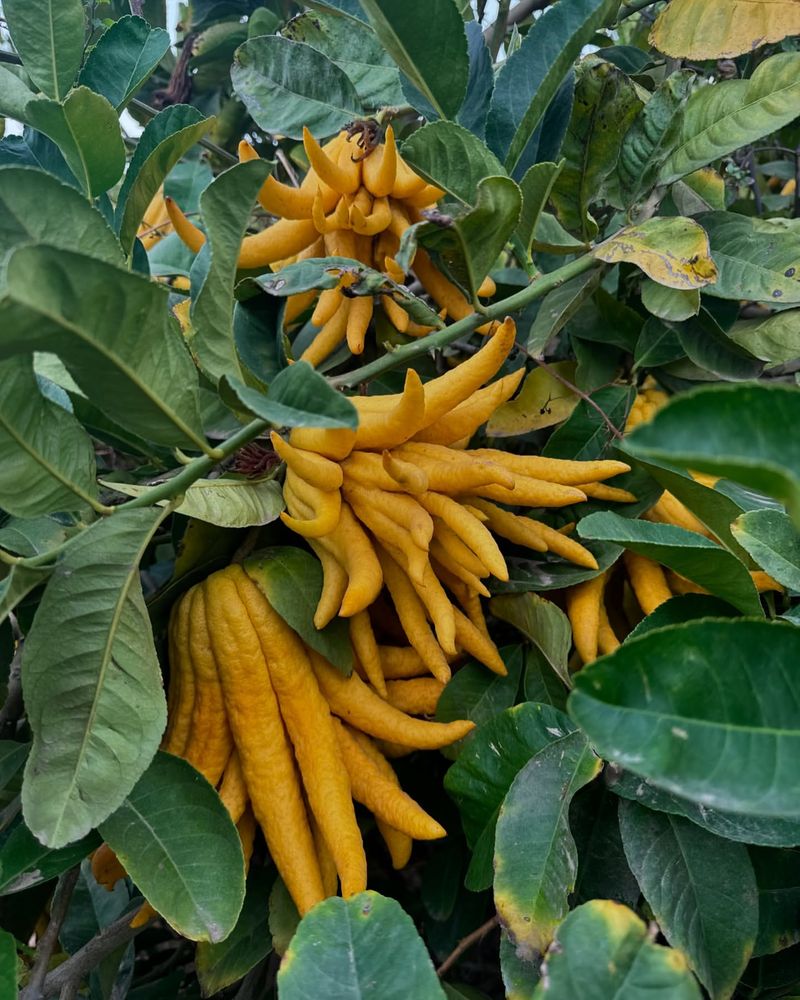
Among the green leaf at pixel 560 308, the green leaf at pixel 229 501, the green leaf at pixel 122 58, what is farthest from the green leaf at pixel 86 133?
the green leaf at pixel 560 308

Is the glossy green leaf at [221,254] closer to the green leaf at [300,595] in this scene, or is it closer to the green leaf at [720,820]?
the green leaf at [300,595]

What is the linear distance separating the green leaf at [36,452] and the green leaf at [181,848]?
0.22m

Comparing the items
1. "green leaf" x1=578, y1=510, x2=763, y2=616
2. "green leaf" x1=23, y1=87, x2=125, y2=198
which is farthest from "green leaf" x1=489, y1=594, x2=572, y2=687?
"green leaf" x1=23, y1=87, x2=125, y2=198

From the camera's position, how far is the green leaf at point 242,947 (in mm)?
727

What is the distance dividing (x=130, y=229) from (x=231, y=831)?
525mm

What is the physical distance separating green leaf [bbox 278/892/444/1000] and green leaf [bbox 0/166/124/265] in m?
0.43

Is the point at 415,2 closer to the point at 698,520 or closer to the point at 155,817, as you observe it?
the point at 698,520

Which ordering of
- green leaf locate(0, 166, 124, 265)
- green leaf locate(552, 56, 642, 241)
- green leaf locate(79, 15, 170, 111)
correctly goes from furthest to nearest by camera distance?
green leaf locate(79, 15, 170, 111) < green leaf locate(552, 56, 642, 241) < green leaf locate(0, 166, 124, 265)

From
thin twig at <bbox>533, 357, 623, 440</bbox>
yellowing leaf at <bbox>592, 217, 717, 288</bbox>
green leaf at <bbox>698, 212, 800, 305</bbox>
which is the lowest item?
thin twig at <bbox>533, 357, 623, 440</bbox>

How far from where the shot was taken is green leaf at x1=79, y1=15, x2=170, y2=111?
83 centimetres

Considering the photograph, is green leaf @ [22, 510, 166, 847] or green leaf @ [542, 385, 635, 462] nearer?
green leaf @ [22, 510, 166, 847]

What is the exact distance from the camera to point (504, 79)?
0.74 metres

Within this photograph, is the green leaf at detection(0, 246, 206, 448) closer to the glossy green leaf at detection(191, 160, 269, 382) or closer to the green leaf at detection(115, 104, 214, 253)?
the glossy green leaf at detection(191, 160, 269, 382)

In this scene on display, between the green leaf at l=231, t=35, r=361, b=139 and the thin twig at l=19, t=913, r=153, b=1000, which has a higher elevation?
the green leaf at l=231, t=35, r=361, b=139
